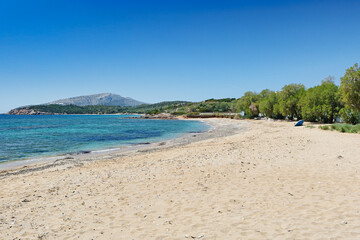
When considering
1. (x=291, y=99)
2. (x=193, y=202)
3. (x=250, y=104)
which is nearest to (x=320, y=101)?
(x=291, y=99)

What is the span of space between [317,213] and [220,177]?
4694 millimetres

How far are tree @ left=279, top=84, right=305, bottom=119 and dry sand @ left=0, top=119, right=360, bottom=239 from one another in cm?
5145

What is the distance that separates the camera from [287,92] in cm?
6631

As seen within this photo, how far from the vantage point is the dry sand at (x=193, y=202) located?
595 cm

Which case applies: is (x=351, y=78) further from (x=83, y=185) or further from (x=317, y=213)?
(x=83, y=185)

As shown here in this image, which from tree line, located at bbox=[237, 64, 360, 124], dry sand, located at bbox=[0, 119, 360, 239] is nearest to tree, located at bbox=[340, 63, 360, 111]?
tree line, located at bbox=[237, 64, 360, 124]

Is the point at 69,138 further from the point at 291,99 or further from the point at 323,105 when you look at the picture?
the point at 291,99

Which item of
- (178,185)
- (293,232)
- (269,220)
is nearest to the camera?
(293,232)

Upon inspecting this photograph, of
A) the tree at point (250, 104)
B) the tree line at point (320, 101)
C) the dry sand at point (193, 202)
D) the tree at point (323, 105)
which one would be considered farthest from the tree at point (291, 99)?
the dry sand at point (193, 202)

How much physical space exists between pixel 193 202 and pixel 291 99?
61060mm

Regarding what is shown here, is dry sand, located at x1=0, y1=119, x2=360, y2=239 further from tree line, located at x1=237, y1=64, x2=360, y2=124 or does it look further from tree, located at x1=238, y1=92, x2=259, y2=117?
tree, located at x1=238, y1=92, x2=259, y2=117

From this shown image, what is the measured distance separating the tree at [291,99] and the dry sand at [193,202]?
51.4 meters

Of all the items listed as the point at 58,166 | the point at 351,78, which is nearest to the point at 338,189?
the point at 58,166

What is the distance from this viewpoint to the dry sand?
5.95m
